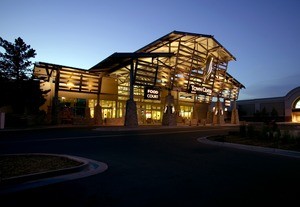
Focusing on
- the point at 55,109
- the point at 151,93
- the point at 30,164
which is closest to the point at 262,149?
the point at 30,164

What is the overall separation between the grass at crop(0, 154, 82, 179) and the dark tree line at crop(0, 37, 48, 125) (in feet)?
72.8

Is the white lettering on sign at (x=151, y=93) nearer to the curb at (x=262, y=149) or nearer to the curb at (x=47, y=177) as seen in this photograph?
the curb at (x=262, y=149)

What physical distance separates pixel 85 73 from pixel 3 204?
32.4 metres

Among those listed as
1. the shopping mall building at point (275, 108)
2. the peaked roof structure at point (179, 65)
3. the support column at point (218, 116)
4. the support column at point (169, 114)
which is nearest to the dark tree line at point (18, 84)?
the peaked roof structure at point (179, 65)

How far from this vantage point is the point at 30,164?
806cm

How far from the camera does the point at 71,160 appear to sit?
349 inches

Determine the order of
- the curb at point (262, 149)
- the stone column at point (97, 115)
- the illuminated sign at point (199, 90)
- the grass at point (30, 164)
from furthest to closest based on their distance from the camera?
the illuminated sign at point (199, 90) → the stone column at point (97, 115) → the curb at point (262, 149) → the grass at point (30, 164)

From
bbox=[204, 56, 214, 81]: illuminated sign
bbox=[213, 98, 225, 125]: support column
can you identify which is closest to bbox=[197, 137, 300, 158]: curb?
bbox=[204, 56, 214, 81]: illuminated sign

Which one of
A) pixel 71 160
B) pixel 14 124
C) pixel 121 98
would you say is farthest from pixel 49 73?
pixel 71 160

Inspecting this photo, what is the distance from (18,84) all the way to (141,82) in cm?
1488

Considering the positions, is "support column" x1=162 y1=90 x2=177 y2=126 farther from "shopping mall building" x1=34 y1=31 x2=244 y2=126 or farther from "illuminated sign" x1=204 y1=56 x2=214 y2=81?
"illuminated sign" x1=204 y1=56 x2=214 y2=81

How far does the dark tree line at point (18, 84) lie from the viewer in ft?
94.7

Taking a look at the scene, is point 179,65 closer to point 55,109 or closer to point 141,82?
point 141,82

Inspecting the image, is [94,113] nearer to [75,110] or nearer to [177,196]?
[75,110]
